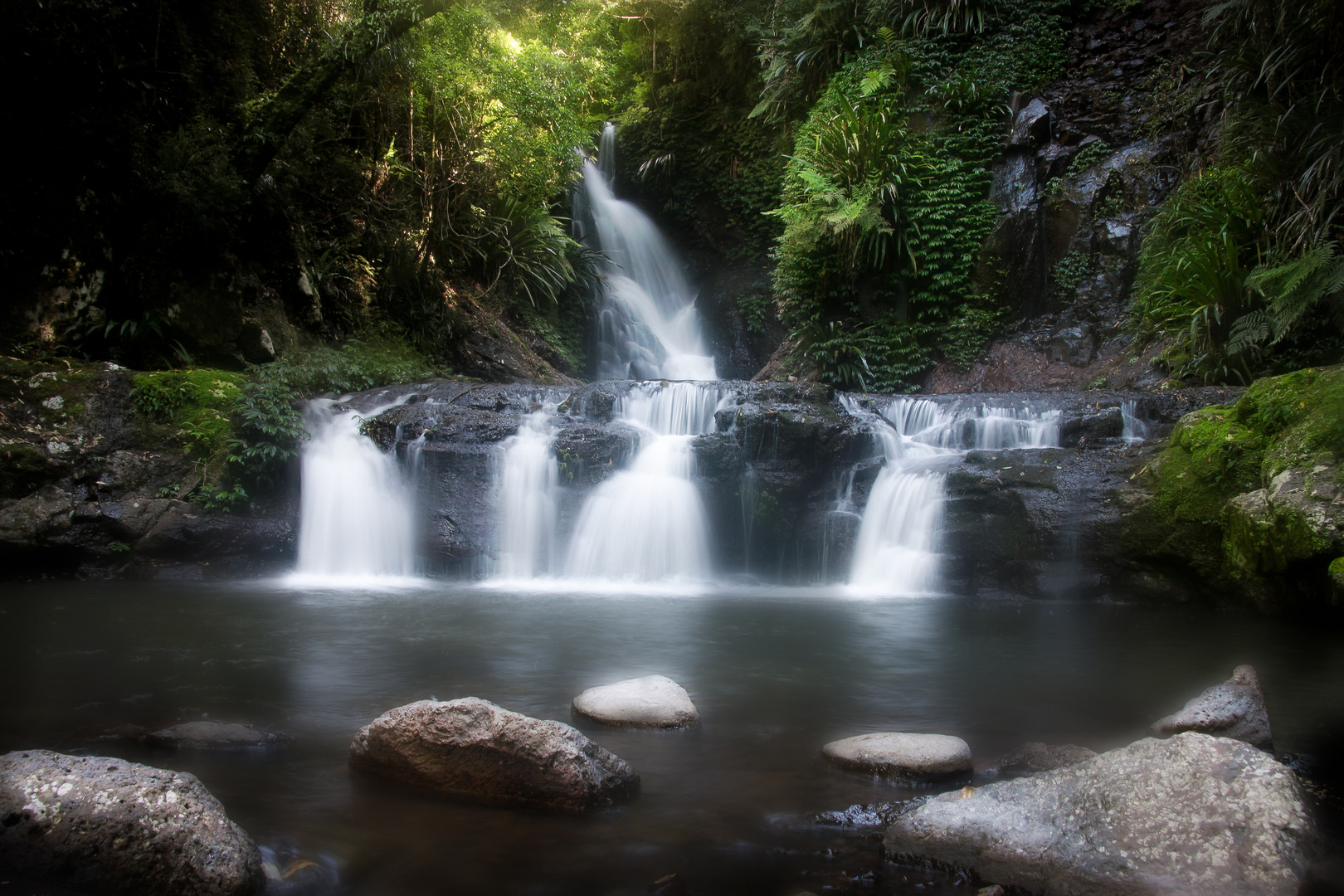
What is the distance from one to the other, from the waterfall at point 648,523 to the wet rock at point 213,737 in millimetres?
4818

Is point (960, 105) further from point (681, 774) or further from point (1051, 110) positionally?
point (681, 774)

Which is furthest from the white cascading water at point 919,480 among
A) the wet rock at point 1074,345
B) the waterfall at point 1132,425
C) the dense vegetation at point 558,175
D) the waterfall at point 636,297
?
the waterfall at point 636,297

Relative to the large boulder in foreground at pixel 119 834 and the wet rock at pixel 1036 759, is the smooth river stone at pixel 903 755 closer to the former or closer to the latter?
the wet rock at pixel 1036 759

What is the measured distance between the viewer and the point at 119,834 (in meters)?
2.13

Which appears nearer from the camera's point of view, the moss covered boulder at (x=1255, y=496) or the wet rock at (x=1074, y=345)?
the moss covered boulder at (x=1255, y=496)

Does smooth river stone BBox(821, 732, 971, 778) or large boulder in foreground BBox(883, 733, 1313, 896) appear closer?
large boulder in foreground BBox(883, 733, 1313, 896)

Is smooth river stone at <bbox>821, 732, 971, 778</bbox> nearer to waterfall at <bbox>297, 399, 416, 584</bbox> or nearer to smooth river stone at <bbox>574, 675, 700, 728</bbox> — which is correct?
smooth river stone at <bbox>574, 675, 700, 728</bbox>

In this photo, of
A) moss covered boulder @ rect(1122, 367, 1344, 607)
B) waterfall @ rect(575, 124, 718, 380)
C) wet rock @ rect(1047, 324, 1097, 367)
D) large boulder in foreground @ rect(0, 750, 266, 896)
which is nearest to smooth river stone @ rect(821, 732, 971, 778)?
large boulder in foreground @ rect(0, 750, 266, 896)

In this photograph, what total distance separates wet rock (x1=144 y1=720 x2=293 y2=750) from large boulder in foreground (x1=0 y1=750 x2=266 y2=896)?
91 cm

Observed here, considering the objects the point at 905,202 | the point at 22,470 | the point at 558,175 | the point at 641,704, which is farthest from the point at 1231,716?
the point at 558,175

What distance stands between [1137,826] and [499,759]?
2068mm

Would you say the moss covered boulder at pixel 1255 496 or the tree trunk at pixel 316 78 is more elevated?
the tree trunk at pixel 316 78

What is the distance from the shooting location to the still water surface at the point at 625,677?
8.04 ft

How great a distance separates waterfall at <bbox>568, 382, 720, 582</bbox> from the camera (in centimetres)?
807
